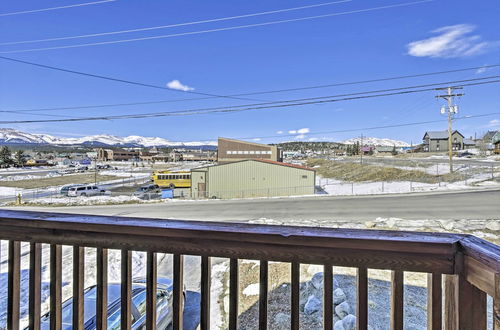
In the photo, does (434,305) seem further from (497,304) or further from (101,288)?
(101,288)

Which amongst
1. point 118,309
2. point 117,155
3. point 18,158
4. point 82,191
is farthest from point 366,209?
point 117,155

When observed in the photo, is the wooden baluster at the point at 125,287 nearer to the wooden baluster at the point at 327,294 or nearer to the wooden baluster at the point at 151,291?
the wooden baluster at the point at 151,291

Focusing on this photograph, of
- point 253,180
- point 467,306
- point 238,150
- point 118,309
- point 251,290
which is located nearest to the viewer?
point 467,306

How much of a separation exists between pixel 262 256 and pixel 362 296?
307 millimetres

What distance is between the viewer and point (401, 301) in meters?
0.78

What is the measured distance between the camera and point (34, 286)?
109cm

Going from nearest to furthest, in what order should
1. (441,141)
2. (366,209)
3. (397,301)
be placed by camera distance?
(397,301), (366,209), (441,141)

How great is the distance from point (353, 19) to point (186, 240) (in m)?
10.9

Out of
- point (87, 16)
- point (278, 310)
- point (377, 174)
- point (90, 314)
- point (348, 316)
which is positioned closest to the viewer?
point (90, 314)

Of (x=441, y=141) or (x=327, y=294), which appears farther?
(x=441, y=141)

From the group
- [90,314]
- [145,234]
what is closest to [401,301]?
[145,234]

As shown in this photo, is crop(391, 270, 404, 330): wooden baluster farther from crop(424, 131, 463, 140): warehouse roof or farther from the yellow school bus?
crop(424, 131, 463, 140): warehouse roof

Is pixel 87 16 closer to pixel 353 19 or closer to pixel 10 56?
pixel 10 56

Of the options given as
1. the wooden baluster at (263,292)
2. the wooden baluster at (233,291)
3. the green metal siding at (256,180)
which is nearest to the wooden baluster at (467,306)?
the wooden baluster at (263,292)
